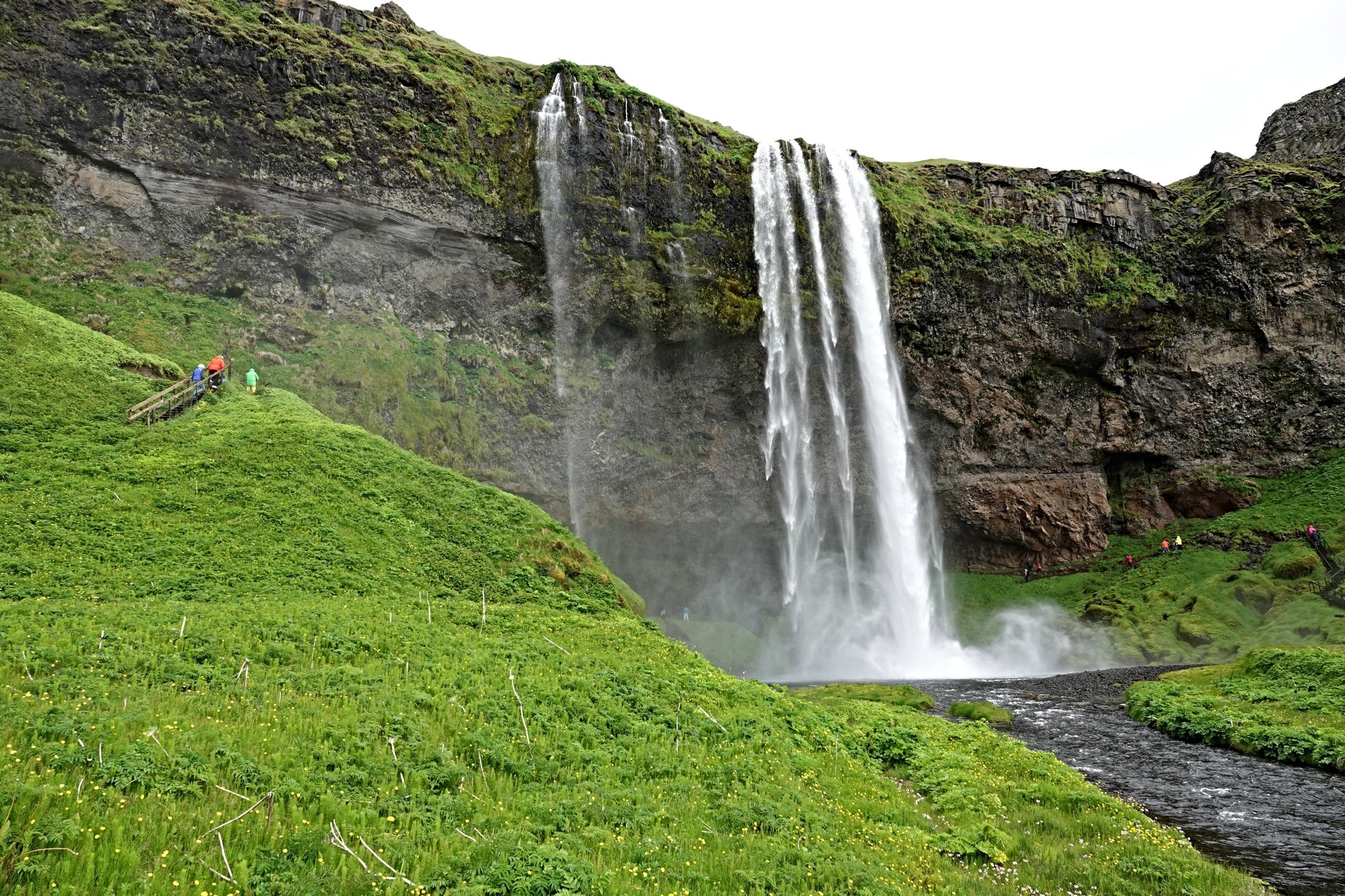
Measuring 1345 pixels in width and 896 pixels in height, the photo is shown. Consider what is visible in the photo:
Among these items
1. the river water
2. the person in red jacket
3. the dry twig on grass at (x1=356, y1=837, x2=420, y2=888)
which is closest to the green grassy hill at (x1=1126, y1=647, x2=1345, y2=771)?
the river water

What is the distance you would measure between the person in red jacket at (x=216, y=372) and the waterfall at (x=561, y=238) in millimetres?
18711

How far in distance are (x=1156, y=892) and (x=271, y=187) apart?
147 ft

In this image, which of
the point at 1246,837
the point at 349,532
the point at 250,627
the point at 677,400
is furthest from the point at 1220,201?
the point at 250,627

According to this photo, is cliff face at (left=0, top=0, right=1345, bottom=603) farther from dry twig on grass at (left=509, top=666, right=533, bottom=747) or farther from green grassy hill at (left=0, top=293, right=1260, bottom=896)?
dry twig on grass at (left=509, top=666, right=533, bottom=747)

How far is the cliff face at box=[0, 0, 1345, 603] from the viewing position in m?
37.2

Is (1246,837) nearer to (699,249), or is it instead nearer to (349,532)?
(349,532)

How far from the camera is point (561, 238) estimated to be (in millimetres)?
44219

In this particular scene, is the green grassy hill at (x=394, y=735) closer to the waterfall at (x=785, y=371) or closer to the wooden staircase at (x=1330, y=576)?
the waterfall at (x=785, y=371)

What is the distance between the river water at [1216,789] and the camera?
35.3 ft

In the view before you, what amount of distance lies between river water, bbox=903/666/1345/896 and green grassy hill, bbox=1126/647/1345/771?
1.70 feet

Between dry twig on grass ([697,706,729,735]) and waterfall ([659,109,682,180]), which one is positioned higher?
waterfall ([659,109,682,180])

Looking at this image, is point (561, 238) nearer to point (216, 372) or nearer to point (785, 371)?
point (785, 371)

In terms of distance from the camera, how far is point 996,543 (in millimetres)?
54812

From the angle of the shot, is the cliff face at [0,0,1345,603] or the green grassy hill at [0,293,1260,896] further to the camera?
the cliff face at [0,0,1345,603]
